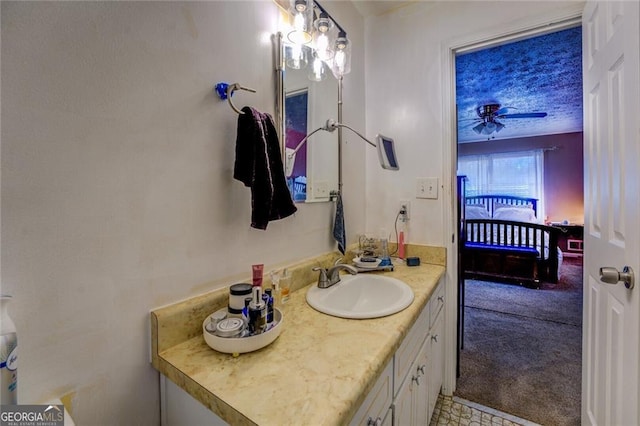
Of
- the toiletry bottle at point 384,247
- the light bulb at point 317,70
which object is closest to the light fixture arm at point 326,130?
the light bulb at point 317,70

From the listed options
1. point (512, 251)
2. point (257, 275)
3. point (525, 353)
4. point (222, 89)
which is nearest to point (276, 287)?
point (257, 275)

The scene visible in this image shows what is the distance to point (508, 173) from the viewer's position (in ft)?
18.4

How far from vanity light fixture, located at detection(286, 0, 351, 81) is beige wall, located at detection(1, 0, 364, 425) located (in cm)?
28

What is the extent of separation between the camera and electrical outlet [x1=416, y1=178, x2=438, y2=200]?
160cm

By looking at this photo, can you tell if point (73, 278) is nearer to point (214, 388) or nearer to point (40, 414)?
point (40, 414)

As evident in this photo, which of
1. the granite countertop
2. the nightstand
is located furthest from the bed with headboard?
the granite countertop

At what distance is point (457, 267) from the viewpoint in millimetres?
1659

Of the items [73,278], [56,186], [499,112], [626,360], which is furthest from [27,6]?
[499,112]

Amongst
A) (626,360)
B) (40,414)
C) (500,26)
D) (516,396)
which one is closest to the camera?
(40,414)

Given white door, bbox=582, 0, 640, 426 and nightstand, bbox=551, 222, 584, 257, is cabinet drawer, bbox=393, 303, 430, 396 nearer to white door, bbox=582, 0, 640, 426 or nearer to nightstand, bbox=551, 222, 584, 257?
white door, bbox=582, 0, 640, 426

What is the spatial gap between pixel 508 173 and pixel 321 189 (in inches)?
224

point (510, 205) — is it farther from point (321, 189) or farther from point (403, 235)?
point (321, 189)

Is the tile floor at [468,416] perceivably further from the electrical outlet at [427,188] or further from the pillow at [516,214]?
the pillow at [516,214]

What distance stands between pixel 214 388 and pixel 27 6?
0.82m
